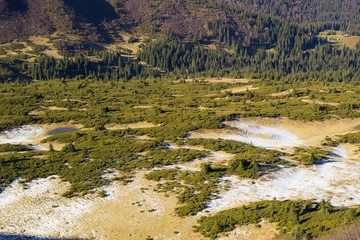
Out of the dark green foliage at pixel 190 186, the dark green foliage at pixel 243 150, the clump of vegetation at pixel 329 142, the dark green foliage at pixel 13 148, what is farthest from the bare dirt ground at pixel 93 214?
the clump of vegetation at pixel 329 142

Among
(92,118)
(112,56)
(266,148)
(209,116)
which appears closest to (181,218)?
(266,148)

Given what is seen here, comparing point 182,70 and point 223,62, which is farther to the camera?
point 223,62

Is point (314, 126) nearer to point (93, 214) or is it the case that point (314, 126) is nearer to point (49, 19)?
point (93, 214)

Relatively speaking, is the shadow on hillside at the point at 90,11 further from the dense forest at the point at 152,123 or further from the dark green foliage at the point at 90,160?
the dark green foliage at the point at 90,160

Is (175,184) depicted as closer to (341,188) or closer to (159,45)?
(341,188)

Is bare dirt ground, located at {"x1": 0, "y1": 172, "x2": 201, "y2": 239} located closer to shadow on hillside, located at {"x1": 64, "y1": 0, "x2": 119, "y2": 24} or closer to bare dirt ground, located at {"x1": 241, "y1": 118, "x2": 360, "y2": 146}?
bare dirt ground, located at {"x1": 241, "y1": 118, "x2": 360, "y2": 146}

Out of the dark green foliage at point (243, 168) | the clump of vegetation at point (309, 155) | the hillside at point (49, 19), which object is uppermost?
the hillside at point (49, 19)
